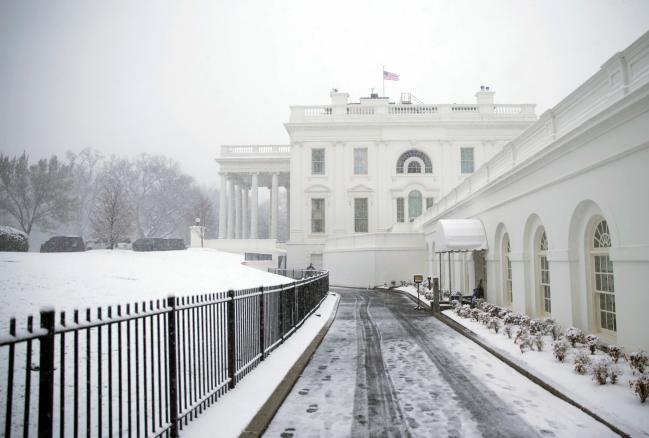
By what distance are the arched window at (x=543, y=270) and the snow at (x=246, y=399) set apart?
7207mm

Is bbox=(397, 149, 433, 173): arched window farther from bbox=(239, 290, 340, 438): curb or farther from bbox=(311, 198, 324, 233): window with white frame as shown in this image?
bbox=(239, 290, 340, 438): curb

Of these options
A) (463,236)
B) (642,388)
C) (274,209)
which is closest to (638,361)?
(642,388)

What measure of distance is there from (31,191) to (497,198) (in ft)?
170

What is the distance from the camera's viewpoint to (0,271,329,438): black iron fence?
3.22m

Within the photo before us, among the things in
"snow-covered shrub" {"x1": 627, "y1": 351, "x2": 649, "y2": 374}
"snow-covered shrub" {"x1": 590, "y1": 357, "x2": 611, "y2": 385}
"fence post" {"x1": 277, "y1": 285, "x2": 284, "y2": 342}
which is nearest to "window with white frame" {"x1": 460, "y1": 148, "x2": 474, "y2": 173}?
"fence post" {"x1": 277, "y1": 285, "x2": 284, "y2": 342}

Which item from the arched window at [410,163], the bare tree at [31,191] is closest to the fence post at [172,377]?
the arched window at [410,163]

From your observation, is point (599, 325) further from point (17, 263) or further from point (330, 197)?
point (330, 197)

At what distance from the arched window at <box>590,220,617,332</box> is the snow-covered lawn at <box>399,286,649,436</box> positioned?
1135mm

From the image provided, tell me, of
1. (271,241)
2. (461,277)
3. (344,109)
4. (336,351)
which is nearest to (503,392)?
(336,351)

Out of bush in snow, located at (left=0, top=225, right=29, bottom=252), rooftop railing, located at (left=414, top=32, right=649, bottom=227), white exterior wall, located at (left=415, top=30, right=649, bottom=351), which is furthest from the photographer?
bush in snow, located at (left=0, top=225, right=29, bottom=252)

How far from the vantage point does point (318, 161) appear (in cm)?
4775

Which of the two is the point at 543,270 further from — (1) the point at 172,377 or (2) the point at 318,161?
(2) the point at 318,161

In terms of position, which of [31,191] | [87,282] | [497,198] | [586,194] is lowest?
[87,282]

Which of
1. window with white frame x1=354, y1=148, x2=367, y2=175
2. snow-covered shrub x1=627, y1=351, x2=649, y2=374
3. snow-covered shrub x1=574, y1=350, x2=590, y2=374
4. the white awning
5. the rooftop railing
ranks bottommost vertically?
snow-covered shrub x1=574, y1=350, x2=590, y2=374
